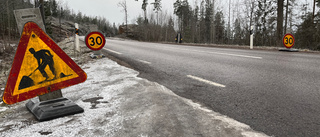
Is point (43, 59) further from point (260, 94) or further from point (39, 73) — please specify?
point (260, 94)

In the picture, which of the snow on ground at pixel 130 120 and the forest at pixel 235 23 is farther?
the forest at pixel 235 23

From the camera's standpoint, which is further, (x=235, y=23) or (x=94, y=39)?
(x=235, y=23)

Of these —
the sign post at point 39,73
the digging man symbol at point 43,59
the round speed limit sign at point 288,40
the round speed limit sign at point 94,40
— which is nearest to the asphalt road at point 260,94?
the sign post at point 39,73

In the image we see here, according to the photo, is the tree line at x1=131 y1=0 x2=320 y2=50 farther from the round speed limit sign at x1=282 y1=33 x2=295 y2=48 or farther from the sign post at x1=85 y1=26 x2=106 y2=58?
the sign post at x1=85 y1=26 x2=106 y2=58

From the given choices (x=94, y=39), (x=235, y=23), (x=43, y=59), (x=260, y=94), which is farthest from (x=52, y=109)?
(x=235, y=23)

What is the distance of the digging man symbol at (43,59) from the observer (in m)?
2.34

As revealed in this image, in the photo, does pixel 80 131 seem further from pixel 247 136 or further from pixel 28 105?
pixel 247 136

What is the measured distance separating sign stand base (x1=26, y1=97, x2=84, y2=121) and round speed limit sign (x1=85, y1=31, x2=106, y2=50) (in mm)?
4598

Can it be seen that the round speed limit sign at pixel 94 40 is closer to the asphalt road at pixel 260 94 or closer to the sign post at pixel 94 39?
the sign post at pixel 94 39

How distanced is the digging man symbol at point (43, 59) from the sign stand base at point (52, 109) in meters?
0.33

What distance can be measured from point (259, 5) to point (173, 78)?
4108 cm

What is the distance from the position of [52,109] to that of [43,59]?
585 millimetres

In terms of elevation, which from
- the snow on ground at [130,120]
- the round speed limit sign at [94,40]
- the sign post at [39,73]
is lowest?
the snow on ground at [130,120]

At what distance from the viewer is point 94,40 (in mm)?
7055
